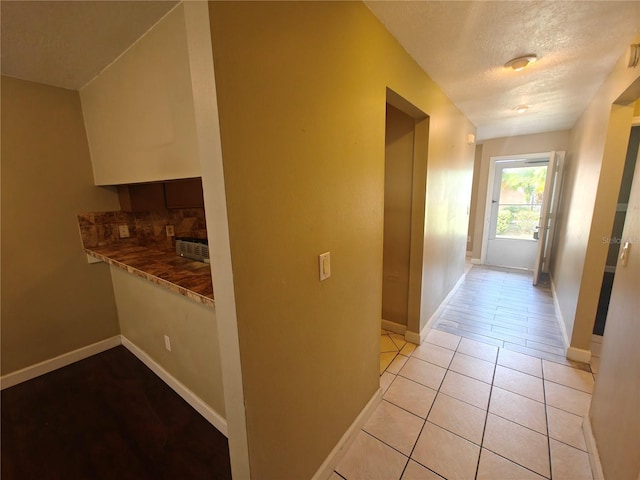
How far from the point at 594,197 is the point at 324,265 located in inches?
91.8

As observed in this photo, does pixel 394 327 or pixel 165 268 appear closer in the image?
pixel 165 268

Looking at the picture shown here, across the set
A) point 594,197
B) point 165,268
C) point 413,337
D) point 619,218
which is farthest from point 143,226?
point 619,218

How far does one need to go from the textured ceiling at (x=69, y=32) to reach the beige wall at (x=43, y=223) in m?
0.30

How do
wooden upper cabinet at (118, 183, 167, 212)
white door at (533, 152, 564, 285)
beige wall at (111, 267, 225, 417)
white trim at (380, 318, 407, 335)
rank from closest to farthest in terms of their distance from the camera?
beige wall at (111, 267, 225, 417) → wooden upper cabinet at (118, 183, 167, 212) → white trim at (380, 318, 407, 335) → white door at (533, 152, 564, 285)

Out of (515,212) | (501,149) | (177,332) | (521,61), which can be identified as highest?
(521,61)

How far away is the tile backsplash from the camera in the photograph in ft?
7.39

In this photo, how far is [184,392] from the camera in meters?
1.82

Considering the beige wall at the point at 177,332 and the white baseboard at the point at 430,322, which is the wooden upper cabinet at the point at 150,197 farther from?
the white baseboard at the point at 430,322

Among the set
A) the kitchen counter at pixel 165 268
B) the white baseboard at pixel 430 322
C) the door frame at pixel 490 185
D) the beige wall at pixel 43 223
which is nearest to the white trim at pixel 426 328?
the white baseboard at pixel 430 322

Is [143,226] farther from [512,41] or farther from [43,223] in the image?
[512,41]

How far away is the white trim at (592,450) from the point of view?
125 centimetres

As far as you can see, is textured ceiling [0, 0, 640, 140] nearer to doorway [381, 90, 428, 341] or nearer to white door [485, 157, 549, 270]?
doorway [381, 90, 428, 341]

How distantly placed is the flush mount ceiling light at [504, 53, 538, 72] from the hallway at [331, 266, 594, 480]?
2273 mm

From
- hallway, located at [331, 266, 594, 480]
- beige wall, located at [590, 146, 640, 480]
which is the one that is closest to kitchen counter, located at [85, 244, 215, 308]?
hallway, located at [331, 266, 594, 480]
